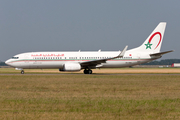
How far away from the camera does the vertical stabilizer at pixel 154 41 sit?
41.7 meters

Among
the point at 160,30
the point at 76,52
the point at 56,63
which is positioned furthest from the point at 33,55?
the point at 160,30

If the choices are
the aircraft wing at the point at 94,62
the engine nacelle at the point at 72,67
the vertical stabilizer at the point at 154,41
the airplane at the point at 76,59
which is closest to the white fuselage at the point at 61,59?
the airplane at the point at 76,59

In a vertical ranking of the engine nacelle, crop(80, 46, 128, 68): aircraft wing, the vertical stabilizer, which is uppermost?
the vertical stabilizer

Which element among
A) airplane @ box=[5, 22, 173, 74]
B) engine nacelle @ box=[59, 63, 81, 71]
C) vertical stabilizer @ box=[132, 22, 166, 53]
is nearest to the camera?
engine nacelle @ box=[59, 63, 81, 71]

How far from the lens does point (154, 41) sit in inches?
1649

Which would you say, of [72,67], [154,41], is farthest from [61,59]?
[154,41]

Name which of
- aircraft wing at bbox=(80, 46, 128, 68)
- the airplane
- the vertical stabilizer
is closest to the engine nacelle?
the airplane

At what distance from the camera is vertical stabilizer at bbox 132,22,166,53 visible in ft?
137

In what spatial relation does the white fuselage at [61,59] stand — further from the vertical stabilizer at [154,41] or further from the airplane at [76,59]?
the vertical stabilizer at [154,41]

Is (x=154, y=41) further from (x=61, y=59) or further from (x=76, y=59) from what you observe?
(x=61, y=59)

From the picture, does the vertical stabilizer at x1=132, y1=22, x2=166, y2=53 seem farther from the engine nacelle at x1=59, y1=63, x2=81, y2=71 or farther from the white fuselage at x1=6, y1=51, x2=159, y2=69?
the engine nacelle at x1=59, y1=63, x2=81, y2=71

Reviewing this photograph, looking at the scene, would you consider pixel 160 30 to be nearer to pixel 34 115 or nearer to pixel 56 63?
pixel 56 63

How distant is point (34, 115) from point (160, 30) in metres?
36.2

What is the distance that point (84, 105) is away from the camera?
1112 centimetres
